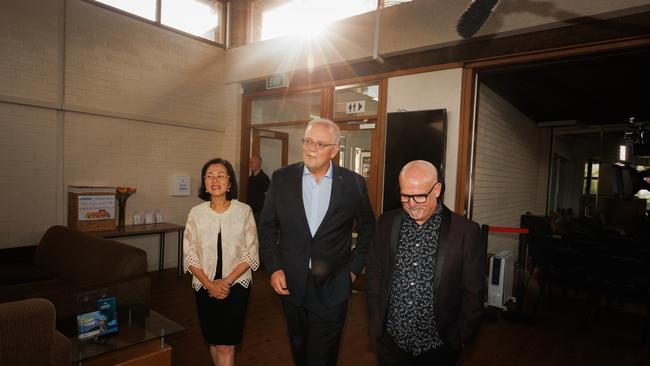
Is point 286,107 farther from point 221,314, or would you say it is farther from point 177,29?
point 221,314

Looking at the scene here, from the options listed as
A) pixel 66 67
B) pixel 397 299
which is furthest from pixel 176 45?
pixel 397 299

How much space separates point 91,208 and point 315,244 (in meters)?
4.30

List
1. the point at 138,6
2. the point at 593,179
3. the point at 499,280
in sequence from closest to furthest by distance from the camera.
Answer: the point at 499,280, the point at 138,6, the point at 593,179

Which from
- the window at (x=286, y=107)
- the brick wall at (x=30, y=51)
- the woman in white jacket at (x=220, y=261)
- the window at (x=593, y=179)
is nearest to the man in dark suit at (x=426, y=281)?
the woman in white jacket at (x=220, y=261)

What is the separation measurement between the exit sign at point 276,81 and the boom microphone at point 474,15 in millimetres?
3459

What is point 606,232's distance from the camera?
5887mm

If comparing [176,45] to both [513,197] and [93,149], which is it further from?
[513,197]

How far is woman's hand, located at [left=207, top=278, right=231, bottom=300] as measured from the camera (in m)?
2.24

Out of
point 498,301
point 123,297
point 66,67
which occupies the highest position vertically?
point 66,67

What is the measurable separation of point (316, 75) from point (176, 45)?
7.92 feet

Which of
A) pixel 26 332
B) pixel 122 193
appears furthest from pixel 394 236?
pixel 122 193

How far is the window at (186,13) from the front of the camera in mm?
5641

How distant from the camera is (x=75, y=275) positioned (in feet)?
11.8

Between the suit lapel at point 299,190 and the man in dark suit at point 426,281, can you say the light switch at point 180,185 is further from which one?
the man in dark suit at point 426,281
